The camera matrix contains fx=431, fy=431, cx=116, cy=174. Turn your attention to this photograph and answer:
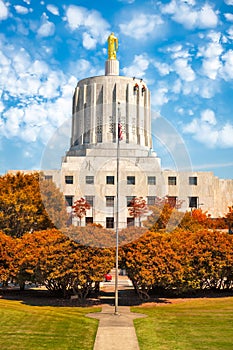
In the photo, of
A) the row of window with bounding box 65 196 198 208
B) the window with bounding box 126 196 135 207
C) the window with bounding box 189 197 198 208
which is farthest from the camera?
the window with bounding box 189 197 198 208

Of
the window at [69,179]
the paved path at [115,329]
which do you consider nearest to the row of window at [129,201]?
the paved path at [115,329]

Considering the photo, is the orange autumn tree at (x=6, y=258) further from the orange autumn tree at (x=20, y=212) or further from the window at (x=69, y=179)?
the window at (x=69, y=179)

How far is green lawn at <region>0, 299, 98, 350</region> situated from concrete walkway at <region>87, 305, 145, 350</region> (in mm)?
348

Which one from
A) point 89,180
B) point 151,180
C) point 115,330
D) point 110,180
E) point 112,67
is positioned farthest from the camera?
point 112,67

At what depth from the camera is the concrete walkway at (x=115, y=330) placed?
14962mm

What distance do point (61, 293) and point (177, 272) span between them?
870 cm

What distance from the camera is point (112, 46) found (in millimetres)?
Result: 74500

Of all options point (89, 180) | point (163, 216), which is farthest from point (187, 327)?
point (89, 180)

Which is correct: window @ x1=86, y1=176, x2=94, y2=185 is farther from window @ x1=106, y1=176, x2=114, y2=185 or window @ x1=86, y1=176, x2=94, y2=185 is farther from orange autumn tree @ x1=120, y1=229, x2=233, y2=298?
window @ x1=106, y1=176, x2=114, y2=185

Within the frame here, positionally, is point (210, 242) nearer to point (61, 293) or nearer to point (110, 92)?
point (61, 293)

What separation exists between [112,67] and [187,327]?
206ft

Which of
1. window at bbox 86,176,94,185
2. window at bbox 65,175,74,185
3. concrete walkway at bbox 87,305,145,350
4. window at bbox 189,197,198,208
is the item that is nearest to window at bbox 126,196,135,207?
window at bbox 86,176,94,185

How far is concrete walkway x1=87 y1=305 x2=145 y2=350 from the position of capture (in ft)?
49.1

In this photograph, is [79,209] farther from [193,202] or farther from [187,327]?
[193,202]
